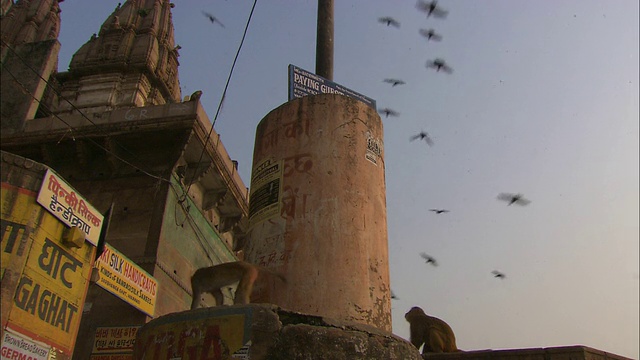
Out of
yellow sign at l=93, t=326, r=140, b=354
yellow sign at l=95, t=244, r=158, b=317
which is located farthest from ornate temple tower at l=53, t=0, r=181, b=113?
yellow sign at l=95, t=244, r=158, b=317

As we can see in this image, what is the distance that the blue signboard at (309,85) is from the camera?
6043mm

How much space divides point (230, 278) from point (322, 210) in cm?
96

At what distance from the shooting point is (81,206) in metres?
7.89

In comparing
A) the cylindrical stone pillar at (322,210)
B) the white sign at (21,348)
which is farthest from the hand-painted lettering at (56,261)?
the cylindrical stone pillar at (322,210)

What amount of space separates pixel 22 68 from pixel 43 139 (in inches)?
213

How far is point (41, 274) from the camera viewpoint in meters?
6.85

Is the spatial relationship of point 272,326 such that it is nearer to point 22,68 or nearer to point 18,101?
point 18,101

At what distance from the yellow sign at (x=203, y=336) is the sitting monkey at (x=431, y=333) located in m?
4.12

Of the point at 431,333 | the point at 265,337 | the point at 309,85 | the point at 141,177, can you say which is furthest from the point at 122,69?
the point at 265,337

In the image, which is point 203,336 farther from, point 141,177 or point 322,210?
point 141,177

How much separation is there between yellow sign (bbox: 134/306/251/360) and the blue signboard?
305 centimetres

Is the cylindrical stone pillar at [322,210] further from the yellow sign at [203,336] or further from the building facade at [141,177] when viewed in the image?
the building facade at [141,177]

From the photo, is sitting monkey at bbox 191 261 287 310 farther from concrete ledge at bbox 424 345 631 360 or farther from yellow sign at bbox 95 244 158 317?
yellow sign at bbox 95 244 158 317

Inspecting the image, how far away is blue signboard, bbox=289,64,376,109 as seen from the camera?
19.8 ft
